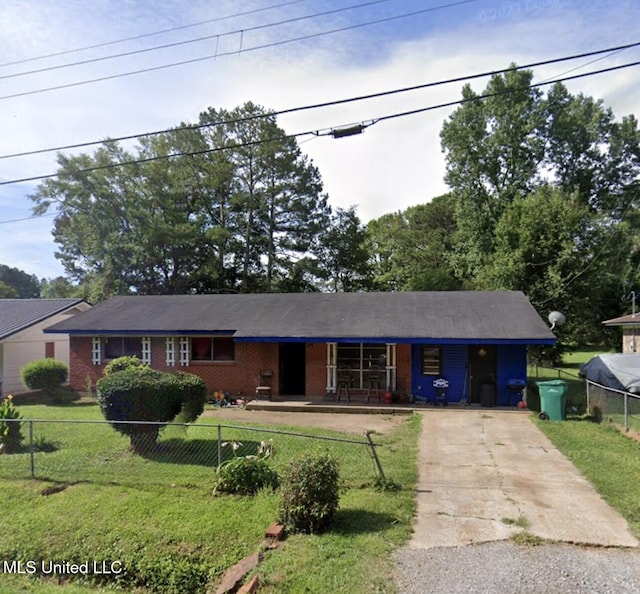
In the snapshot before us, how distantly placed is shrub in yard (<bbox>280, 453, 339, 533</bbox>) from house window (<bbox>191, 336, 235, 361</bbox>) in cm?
1225

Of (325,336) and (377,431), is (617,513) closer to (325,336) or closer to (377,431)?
(377,431)

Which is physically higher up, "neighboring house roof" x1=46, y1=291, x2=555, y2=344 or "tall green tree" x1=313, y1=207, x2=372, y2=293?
"tall green tree" x1=313, y1=207, x2=372, y2=293

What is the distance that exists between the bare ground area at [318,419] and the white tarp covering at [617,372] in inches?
236

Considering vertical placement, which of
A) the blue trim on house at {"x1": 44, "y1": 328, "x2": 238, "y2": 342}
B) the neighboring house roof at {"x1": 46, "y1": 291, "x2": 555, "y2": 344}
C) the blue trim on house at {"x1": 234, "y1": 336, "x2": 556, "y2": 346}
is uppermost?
the neighboring house roof at {"x1": 46, "y1": 291, "x2": 555, "y2": 344}

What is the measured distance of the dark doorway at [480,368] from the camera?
16.0m

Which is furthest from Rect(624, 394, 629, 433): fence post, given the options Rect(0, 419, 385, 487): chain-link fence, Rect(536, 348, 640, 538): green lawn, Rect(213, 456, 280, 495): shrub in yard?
Rect(213, 456, 280, 495): shrub in yard

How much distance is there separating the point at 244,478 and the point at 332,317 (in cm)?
1100

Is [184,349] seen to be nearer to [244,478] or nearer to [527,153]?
[244,478]

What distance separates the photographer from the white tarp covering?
44.4ft

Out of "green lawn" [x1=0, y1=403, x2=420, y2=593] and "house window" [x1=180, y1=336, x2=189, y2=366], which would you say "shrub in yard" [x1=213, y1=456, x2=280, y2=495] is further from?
"house window" [x1=180, y1=336, x2=189, y2=366]

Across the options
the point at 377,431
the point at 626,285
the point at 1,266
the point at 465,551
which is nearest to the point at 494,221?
the point at 626,285

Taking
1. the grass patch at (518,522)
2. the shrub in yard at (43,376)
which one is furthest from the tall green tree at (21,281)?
the grass patch at (518,522)

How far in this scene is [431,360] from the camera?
1642 cm

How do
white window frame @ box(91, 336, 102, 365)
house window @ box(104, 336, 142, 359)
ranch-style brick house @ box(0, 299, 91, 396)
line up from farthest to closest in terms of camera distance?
ranch-style brick house @ box(0, 299, 91, 396), white window frame @ box(91, 336, 102, 365), house window @ box(104, 336, 142, 359)
